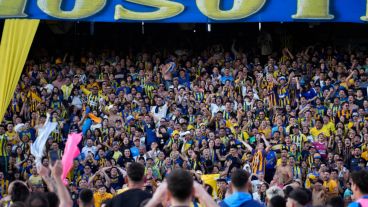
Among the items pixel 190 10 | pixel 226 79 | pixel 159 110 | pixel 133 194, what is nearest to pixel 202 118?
pixel 159 110

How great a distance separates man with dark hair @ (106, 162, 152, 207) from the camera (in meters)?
8.48

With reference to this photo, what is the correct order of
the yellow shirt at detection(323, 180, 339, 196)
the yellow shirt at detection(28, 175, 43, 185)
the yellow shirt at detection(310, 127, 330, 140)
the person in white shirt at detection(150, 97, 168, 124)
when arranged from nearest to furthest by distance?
the yellow shirt at detection(323, 180, 339, 196)
the yellow shirt at detection(28, 175, 43, 185)
the yellow shirt at detection(310, 127, 330, 140)
the person in white shirt at detection(150, 97, 168, 124)

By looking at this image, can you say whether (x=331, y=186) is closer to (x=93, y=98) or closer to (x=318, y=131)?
(x=318, y=131)

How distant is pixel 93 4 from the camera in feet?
76.6

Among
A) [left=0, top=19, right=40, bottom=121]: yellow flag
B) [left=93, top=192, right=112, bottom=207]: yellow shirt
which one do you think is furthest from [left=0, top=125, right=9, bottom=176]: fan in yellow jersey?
[left=93, top=192, right=112, bottom=207]: yellow shirt

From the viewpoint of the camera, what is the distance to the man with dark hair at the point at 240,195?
8.41 metres

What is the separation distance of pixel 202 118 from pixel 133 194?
485 inches

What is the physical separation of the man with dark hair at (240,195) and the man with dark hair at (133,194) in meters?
0.65

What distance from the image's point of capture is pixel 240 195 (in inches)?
334

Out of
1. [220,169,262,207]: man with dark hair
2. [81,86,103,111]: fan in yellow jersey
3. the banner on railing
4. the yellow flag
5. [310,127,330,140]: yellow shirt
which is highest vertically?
the banner on railing

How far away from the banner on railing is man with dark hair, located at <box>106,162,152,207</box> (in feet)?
48.9

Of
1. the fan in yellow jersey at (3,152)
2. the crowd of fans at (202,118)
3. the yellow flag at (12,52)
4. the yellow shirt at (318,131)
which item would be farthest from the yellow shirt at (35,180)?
the yellow shirt at (318,131)

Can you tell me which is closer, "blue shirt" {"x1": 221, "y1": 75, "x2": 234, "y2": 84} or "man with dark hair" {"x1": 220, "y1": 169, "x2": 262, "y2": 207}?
"man with dark hair" {"x1": 220, "y1": 169, "x2": 262, "y2": 207}

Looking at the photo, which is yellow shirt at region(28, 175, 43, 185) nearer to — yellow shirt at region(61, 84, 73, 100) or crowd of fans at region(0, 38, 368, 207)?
crowd of fans at region(0, 38, 368, 207)
